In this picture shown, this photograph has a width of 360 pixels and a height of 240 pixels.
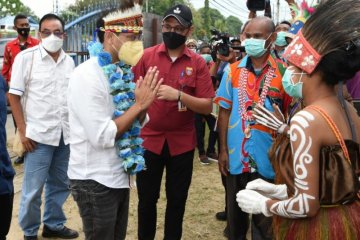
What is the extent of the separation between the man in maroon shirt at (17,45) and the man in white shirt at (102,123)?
393 centimetres

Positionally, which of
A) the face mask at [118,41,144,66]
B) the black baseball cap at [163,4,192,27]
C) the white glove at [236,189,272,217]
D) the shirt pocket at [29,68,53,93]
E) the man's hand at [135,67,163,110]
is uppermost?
the black baseball cap at [163,4,192,27]

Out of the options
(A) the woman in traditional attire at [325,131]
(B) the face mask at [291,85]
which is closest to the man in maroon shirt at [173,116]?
(B) the face mask at [291,85]

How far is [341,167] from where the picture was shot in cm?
162

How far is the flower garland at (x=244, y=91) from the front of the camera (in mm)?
2863

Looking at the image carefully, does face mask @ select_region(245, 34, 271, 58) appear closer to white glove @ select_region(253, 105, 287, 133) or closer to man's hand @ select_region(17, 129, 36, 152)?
white glove @ select_region(253, 105, 287, 133)

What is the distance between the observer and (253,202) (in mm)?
1891

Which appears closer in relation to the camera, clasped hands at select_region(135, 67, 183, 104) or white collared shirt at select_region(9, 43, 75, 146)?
clasped hands at select_region(135, 67, 183, 104)

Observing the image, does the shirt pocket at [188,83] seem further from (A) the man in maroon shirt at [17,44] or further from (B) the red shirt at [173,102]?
(A) the man in maroon shirt at [17,44]

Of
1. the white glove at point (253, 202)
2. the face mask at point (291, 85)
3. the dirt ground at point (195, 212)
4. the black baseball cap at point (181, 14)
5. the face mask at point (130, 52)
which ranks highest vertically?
the black baseball cap at point (181, 14)

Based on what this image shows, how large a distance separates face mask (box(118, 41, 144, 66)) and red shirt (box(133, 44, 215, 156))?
2.55 feet

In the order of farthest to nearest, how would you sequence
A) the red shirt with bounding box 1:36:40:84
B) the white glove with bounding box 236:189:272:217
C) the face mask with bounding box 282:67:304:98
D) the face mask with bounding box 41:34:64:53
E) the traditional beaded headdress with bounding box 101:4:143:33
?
the red shirt with bounding box 1:36:40:84, the face mask with bounding box 41:34:64:53, the traditional beaded headdress with bounding box 101:4:143:33, the white glove with bounding box 236:189:272:217, the face mask with bounding box 282:67:304:98

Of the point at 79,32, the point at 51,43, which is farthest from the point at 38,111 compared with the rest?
the point at 79,32

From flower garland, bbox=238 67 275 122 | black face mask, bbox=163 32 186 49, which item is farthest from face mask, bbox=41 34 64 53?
flower garland, bbox=238 67 275 122

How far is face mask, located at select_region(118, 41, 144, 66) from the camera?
2379 mm
